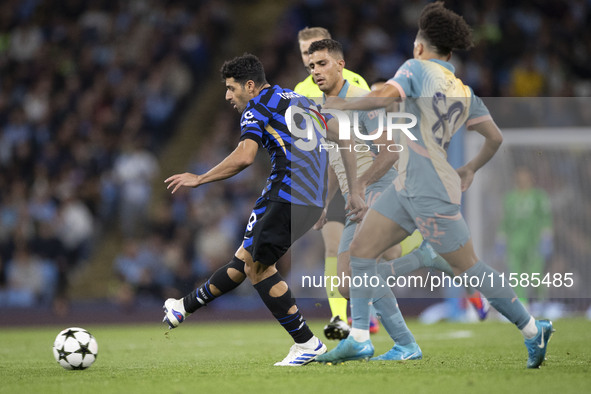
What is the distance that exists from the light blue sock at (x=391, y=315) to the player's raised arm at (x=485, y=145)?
0.95m

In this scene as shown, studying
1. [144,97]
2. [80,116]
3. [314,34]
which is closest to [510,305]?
[314,34]

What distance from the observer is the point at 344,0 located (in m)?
16.6

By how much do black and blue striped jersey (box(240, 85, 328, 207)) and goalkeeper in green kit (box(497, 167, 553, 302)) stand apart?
6.12 metres

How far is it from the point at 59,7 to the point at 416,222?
15008 millimetres

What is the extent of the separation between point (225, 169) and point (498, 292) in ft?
6.23

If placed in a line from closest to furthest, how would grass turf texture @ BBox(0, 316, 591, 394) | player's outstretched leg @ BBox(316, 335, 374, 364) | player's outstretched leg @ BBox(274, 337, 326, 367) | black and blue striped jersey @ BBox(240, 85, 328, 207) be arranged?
grass turf texture @ BBox(0, 316, 591, 394) → player's outstretched leg @ BBox(316, 335, 374, 364) → black and blue striped jersey @ BBox(240, 85, 328, 207) → player's outstretched leg @ BBox(274, 337, 326, 367)

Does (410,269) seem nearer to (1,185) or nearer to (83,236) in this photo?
(83,236)

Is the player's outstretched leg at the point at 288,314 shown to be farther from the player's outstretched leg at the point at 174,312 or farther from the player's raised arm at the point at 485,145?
the player's raised arm at the point at 485,145

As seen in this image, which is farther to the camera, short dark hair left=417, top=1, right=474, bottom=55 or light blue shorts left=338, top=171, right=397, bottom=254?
light blue shorts left=338, top=171, right=397, bottom=254

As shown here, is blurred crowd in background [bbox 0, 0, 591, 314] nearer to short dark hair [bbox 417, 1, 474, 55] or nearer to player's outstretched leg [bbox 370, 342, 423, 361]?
player's outstretched leg [bbox 370, 342, 423, 361]

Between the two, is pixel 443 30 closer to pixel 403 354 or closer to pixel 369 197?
pixel 369 197

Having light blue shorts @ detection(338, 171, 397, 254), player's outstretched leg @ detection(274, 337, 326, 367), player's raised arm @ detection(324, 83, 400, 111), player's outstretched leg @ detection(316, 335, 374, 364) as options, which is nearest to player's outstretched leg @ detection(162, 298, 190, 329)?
player's outstretched leg @ detection(274, 337, 326, 367)

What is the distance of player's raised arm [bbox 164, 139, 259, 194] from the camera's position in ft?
18.3

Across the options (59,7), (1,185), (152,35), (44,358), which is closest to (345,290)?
(44,358)
